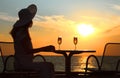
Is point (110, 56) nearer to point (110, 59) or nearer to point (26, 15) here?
point (110, 59)

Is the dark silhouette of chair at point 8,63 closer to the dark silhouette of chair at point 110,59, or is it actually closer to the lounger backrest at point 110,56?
the dark silhouette of chair at point 110,59

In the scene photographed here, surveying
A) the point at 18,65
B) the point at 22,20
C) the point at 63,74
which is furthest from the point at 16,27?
the point at 63,74

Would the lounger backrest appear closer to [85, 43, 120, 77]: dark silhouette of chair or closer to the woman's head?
[85, 43, 120, 77]: dark silhouette of chair

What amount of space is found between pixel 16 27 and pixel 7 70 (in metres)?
1.13

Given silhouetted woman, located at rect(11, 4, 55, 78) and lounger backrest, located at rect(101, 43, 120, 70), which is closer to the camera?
silhouetted woman, located at rect(11, 4, 55, 78)

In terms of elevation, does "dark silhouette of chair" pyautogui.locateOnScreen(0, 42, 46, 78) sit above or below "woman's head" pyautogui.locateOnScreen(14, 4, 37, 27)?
below

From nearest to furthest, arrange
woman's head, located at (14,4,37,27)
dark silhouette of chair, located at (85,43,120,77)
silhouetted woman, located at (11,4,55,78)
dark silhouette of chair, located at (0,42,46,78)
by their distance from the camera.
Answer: silhouetted woman, located at (11,4,55,78)
woman's head, located at (14,4,37,27)
dark silhouette of chair, located at (0,42,46,78)
dark silhouette of chair, located at (85,43,120,77)

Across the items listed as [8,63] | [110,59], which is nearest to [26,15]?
[8,63]

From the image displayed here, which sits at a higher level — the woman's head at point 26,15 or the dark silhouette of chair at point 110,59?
the woman's head at point 26,15

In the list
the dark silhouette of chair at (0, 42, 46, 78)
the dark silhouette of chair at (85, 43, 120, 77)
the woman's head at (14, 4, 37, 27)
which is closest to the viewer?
the woman's head at (14, 4, 37, 27)

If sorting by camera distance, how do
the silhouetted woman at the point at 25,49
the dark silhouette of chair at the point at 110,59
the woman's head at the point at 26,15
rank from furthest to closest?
the dark silhouette of chair at the point at 110,59, the woman's head at the point at 26,15, the silhouetted woman at the point at 25,49

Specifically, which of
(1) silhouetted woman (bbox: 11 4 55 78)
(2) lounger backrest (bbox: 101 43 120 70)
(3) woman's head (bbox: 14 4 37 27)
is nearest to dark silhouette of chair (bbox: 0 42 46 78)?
(1) silhouetted woman (bbox: 11 4 55 78)

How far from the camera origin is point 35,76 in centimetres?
995

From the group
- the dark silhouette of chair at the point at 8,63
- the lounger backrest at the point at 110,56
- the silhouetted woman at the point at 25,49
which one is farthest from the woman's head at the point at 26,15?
the lounger backrest at the point at 110,56
